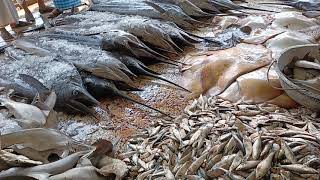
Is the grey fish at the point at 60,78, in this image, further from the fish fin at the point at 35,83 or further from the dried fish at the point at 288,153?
the dried fish at the point at 288,153

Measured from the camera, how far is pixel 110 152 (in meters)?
3.60

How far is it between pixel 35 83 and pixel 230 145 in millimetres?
2444

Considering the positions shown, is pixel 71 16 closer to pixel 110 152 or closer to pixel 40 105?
pixel 40 105

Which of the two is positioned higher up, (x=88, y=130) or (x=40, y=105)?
(x=40, y=105)

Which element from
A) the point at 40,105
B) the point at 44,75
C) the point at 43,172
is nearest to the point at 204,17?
the point at 44,75

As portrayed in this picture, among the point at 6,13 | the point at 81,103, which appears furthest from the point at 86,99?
the point at 6,13

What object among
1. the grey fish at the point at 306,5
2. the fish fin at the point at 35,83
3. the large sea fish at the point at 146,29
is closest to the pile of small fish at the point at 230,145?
the fish fin at the point at 35,83

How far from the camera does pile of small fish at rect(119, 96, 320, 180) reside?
9.75 feet

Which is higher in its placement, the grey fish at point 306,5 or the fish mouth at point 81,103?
the fish mouth at point 81,103

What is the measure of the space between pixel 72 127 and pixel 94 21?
2554mm

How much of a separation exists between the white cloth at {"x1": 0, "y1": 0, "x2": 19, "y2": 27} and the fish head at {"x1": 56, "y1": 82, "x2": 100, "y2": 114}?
382 centimetres

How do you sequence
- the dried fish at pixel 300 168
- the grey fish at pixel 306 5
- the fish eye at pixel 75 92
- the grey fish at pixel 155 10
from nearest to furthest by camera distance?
the dried fish at pixel 300 168 → the fish eye at pixel 75 92 → the grey fish at pixel 306 5 → the grey fish at pixel 155 10

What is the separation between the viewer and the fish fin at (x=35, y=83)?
443cm

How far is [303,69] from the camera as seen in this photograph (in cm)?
410
